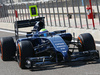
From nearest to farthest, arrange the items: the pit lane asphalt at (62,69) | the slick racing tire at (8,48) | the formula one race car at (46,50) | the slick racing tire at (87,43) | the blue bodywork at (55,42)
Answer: the pit lane asphalt at (62,69) → the blue bodywork at (55,42) → the formula one race car at (46,50) → the slick racing tire at (87,43) → the slick racing tire at (8,48)

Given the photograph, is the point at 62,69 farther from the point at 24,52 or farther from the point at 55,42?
the point at 24,52

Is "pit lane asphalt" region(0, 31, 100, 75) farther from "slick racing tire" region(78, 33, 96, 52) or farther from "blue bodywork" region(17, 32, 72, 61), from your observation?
"slick racing tire" region(78, 33, 96, 52)

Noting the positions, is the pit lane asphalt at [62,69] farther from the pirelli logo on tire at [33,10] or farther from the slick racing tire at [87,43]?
the pirelli logo on tire at [33,10]

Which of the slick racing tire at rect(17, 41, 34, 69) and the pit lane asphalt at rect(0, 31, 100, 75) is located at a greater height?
the slick racing tire at rect(17, 41, 34, 69)

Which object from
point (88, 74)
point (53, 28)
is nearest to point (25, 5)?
point (53, 28)

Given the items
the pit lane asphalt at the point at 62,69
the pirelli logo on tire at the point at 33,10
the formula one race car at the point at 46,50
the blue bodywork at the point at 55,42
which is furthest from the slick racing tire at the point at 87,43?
the pirelli logo on tire at the point at 33,10

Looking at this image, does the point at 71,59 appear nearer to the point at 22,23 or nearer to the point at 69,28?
the point at 22,23

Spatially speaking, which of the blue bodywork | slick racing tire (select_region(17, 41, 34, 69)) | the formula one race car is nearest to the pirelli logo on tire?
the formula one race car

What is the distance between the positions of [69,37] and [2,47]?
2.15m

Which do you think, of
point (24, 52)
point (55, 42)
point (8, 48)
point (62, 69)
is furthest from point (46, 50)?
point (8, 48)

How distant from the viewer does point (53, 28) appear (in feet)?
54.5

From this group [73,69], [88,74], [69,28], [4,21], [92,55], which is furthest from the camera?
[4,21]

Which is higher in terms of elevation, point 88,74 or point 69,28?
point 69,28

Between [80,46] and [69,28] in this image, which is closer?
[80,46]
